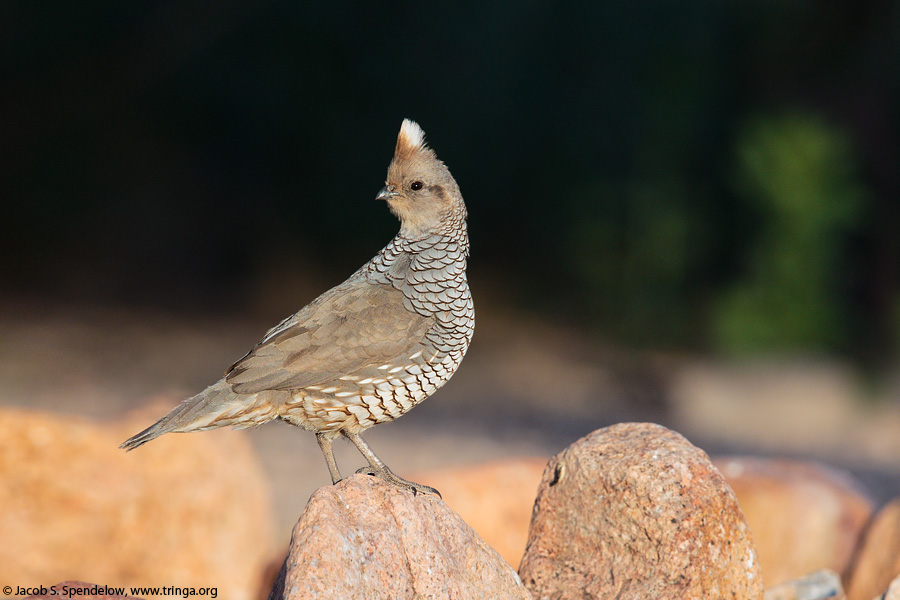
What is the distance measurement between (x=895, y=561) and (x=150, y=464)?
3.73m

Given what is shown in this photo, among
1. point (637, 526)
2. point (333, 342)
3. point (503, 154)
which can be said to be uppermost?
point (503, 154)

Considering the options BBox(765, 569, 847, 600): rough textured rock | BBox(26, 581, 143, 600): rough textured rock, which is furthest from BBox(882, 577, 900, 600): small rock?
BBox(26, 581, 143, 600): rough textured rock

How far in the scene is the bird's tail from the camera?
3.18 m

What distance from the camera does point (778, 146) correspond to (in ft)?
27.5

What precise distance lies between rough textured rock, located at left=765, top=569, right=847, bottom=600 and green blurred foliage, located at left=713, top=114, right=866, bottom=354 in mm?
4631

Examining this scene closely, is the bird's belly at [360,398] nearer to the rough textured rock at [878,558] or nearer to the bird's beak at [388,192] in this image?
the bird's beak at [388,192]

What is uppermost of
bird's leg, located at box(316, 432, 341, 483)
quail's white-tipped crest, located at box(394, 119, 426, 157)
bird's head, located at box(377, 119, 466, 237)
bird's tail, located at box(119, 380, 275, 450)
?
quail's white-tipped crest, located at box(394, 119, 426, 157)

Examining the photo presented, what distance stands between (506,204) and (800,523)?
7423 millimetres

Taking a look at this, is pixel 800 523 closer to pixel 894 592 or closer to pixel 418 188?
pixel 894 592

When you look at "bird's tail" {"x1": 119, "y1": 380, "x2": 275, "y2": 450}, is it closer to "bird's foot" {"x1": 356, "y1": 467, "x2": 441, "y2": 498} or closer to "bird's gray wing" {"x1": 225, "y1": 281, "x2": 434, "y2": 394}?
"bird's gray wing" {"x1": 225, "y1": 281, "x2": 434, "y2": 394}

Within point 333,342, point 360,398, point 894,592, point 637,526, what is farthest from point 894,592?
point 333,342

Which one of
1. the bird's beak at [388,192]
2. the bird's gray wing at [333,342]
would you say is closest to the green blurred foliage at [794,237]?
the bird's beak at [388,192]

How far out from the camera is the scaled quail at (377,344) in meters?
3.31

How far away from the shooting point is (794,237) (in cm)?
852
